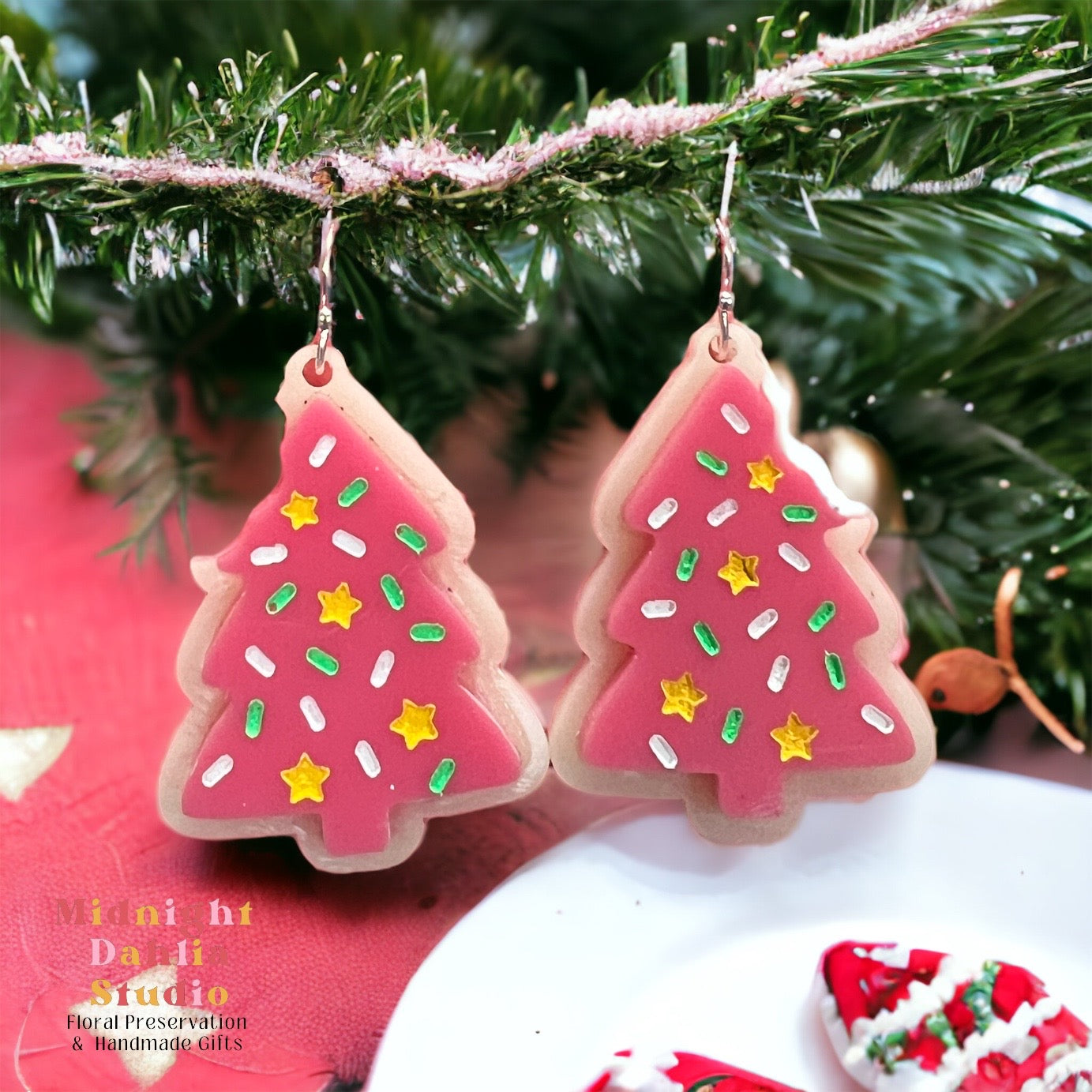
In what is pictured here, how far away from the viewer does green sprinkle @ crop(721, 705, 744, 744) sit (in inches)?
21.6

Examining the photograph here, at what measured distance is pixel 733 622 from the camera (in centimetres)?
54

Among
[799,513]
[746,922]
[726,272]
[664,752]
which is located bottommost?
[746,922]

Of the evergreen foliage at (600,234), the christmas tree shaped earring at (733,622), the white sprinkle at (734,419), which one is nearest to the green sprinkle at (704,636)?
the christmas tree shaped earring at (733,622)

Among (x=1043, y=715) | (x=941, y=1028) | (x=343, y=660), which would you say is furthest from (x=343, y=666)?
(x=1043, y=715)

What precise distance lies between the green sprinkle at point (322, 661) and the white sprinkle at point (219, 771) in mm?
74

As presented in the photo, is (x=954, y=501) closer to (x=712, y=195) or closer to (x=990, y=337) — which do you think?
(x=990, y=337)

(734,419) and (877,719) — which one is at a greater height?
(734,419)

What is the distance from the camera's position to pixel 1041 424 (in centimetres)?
67

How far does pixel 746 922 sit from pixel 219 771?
323 mm

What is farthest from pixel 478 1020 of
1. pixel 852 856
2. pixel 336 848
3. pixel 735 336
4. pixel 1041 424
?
pixel 1041 424

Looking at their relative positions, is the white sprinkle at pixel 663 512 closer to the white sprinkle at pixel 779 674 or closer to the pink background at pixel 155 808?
the white sprinkle at pixel 779 674

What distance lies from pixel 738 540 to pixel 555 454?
0.85 feet

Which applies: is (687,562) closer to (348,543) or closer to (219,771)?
(348,543)

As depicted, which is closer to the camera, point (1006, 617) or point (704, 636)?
point (704, 636)
